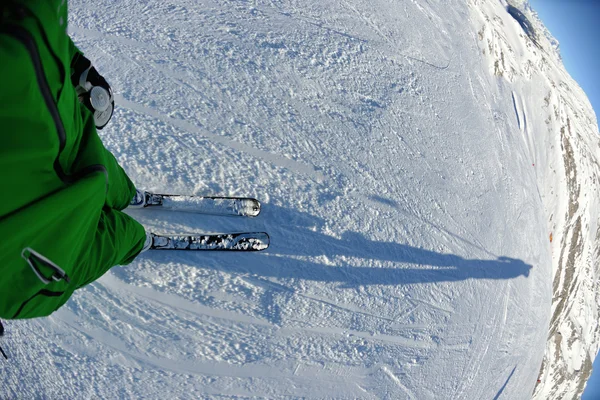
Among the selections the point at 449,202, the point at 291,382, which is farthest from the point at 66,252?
the point at 449,202

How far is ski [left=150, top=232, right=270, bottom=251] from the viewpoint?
2473 millimetres

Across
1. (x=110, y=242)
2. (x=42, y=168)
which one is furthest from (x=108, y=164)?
(x=42, y=168)

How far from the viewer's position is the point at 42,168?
3.21ft

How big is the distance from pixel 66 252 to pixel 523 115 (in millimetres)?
5440

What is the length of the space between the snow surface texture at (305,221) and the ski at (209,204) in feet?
0.35

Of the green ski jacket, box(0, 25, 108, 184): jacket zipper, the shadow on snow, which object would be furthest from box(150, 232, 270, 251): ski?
box(0, 25, 108, 184): jacket zipper

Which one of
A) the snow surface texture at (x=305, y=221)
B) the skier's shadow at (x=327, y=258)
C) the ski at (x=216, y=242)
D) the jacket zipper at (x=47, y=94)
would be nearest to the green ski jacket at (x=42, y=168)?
the jacket zipper at (x=47, y=94)

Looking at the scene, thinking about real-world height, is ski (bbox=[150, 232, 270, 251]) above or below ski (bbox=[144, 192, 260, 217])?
below

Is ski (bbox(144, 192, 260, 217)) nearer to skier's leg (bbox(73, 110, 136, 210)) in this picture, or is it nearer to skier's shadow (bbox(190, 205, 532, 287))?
skier's shadow (bbox(190, 205, 532, 287))

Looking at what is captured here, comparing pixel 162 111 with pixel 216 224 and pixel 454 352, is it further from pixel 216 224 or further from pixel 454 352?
pixel 454 352

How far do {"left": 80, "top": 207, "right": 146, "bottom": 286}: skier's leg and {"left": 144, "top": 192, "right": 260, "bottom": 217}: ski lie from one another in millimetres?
664

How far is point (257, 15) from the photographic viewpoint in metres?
3.27

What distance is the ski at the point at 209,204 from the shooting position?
2547 mm

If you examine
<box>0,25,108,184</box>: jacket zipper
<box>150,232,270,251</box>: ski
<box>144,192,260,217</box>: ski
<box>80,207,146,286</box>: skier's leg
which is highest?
<box>0,25,108,184</box>: jacket zipper
